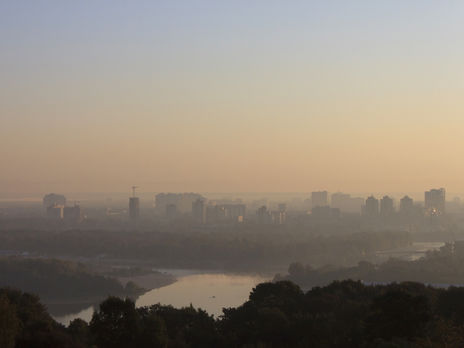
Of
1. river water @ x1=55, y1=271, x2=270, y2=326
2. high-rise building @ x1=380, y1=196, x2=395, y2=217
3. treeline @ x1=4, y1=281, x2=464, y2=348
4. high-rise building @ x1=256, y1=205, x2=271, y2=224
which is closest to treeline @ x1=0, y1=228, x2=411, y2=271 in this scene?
river water @ x1=55, y1=271, x2=270, y2=326

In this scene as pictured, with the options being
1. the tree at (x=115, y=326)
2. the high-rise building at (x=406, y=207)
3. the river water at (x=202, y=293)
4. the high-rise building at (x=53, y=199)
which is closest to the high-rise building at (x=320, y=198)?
the high-rise building at (x=406, y=207)

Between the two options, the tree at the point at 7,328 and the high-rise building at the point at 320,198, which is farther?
the high-rise building at the point at 320,198

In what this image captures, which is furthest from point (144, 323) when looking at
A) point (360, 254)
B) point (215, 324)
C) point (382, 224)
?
point (382, 224)

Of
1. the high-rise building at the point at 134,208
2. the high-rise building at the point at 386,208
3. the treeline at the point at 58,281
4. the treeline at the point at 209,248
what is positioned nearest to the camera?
the treeline at the point at 58,281

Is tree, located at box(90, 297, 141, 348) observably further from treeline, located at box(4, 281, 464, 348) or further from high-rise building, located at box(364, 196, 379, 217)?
high-rise building, located at box(364, 196, 379, 217)

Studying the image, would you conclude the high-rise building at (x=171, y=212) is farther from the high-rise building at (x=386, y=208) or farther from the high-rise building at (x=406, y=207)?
the high-rise building at (x=406, y=207)

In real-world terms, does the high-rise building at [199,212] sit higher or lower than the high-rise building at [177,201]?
lower
